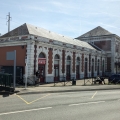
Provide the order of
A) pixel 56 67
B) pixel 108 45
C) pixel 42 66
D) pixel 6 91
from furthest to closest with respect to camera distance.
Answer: pixel 108 45 → pixel 56 67 → pixel 42 66 → pixel 6 91

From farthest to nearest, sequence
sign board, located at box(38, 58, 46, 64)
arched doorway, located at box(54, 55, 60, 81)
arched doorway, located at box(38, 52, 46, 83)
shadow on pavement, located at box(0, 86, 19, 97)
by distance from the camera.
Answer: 1. arched doorway, located at box(54, 55, 60, 81)
2. arched doorway, located at box(38, 52, 46, 83)
3. sign board, located at box(38, 58, 46, 64)
4. shadow on pavement, located at box(0, 86, 19, 97)

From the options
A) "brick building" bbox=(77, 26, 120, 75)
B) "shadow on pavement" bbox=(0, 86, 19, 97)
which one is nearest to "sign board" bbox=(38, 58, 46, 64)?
"shadow on pavement" bbox=(0, 86, 19, 97)

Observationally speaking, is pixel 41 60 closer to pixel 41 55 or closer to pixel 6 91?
pixel 41 55

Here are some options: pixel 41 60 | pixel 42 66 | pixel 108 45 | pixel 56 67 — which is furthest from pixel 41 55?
pixel 108 45

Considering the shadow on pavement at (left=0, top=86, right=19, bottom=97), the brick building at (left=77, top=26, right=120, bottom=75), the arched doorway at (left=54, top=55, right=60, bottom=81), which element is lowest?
the shadow on pavement at (left=0, top=86, right=19, bottom=97)

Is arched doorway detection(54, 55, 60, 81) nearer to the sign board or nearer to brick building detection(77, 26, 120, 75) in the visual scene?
the sign board

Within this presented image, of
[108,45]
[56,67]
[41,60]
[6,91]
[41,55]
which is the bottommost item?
[6,91]

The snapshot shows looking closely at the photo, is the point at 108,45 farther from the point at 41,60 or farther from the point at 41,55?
the point at 41,60

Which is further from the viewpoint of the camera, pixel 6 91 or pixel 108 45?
pixel 108 45

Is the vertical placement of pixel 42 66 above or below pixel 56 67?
above

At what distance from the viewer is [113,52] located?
4697 cm

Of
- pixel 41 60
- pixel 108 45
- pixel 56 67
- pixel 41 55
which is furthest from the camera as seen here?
pixel 108 45

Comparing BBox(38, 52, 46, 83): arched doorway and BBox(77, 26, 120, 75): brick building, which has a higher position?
BBox(77, 26, 120, 75): brick building

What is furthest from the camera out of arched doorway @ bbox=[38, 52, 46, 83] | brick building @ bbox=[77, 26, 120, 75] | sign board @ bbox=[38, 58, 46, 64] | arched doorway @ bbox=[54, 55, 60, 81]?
brick building @ bbox=[77, 26, 120, 75]
